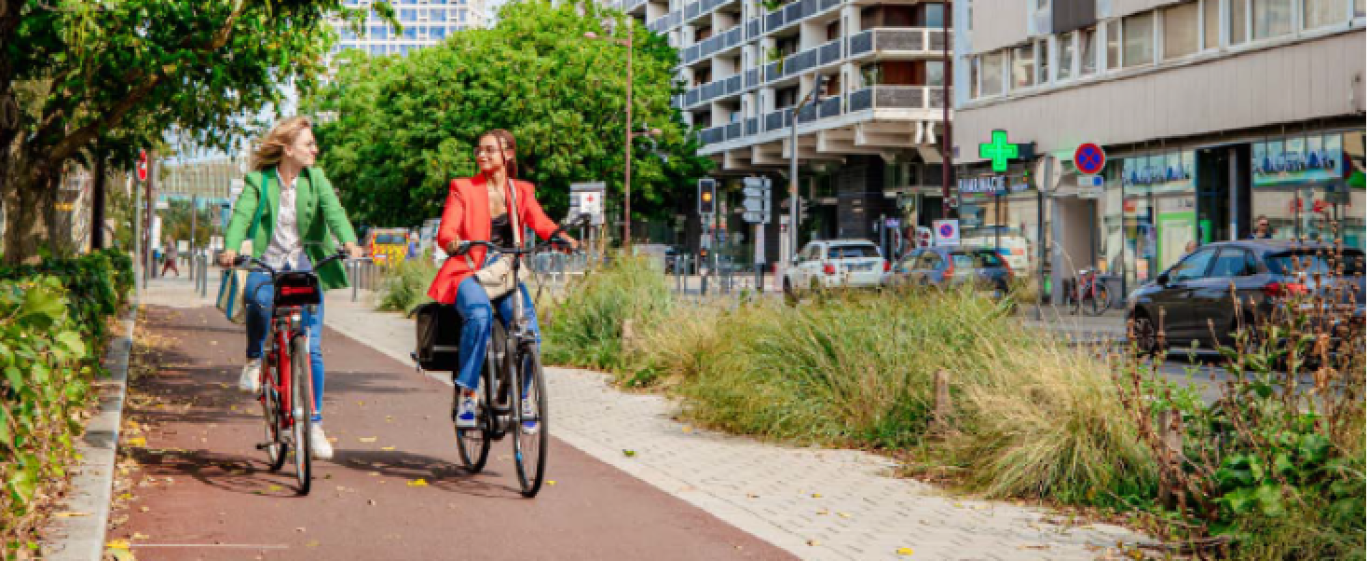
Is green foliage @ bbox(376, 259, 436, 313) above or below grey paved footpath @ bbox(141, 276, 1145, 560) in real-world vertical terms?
above

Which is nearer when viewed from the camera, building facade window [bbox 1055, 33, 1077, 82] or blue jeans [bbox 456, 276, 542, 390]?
blue jeans [bbox 456, 276, 542, 390]

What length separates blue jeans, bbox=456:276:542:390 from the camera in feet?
24.1

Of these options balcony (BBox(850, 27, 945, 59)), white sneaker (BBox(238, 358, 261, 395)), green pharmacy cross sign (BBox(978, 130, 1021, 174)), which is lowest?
white sneaker (BBox(238, 358, 261, 395))

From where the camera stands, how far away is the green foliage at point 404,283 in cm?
2609

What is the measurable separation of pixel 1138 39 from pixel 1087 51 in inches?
77.0

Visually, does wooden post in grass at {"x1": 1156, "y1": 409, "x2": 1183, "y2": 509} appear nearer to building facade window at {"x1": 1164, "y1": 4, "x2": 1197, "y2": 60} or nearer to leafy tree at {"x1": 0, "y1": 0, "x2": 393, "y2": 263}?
leafy tree at {"x1": 0, "y1": 0, "x2": 393, "y2": 263}

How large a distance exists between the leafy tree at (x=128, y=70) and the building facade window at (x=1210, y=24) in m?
18.0

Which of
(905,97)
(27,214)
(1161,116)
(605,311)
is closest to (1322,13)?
(1161,116)

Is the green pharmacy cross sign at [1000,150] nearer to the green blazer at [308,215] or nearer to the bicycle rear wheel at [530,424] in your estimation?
the green blazer at [308,215]

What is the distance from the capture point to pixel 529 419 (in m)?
7.10

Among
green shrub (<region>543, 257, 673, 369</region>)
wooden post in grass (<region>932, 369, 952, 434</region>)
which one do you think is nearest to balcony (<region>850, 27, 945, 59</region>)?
green shrub (<region>543, 257, 673, 369</region>)

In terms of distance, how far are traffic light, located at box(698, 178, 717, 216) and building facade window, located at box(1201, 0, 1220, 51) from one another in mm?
11901

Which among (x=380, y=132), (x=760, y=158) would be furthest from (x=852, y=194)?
(x=380, y=132)

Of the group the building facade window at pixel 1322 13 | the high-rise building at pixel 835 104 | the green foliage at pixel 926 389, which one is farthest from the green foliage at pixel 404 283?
the high-rise building at pixel 835 104
